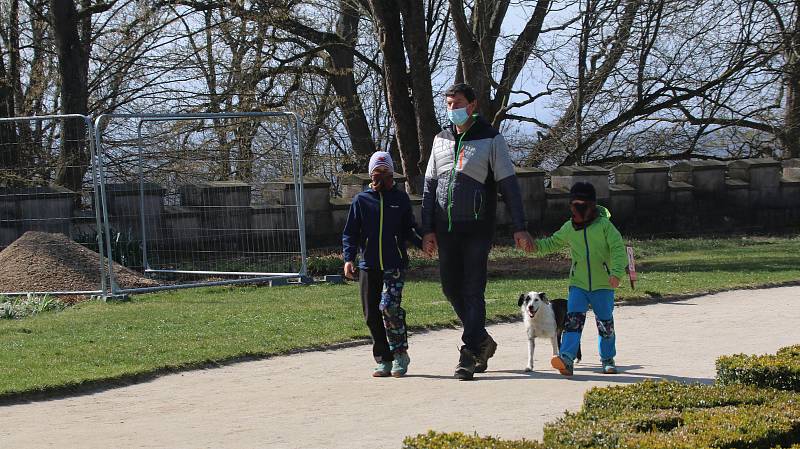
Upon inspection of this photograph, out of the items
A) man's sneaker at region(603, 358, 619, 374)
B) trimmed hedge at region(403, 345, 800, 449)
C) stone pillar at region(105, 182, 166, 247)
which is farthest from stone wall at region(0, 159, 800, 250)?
trimmed hedge at region(403, 345, 800, 449)

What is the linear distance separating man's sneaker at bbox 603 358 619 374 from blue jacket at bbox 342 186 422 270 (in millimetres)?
1746

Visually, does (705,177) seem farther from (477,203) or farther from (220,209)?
(477,203)

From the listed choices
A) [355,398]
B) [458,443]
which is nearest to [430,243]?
[355,398]

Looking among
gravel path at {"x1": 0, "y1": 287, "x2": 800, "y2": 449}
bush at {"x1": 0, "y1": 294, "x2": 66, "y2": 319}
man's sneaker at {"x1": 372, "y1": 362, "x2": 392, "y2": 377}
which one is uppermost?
bush at {"x1": 0, "y1": 294, "x2": 66, "y2": 319}

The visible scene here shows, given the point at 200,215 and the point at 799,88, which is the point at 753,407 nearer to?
the point at 200,215

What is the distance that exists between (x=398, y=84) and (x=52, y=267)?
31.6 feet

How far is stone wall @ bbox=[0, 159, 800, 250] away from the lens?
16.6 m

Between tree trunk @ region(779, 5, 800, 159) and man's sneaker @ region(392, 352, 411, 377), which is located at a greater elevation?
tree trunk @ region(779, 5, 800, 159)

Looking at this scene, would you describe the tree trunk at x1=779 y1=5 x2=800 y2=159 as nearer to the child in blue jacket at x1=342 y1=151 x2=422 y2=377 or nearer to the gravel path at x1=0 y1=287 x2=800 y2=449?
the gravel path at x1=0 y1=287 x2=800 y2=449

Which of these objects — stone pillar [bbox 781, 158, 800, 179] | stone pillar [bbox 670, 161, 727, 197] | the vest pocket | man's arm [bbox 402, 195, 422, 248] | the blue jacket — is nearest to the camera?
the vest pocket

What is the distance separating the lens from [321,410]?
766 centimetres

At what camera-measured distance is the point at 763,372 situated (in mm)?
7066

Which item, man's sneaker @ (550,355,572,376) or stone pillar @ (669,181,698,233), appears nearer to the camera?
man's sneaker @ (550,355,572,376)

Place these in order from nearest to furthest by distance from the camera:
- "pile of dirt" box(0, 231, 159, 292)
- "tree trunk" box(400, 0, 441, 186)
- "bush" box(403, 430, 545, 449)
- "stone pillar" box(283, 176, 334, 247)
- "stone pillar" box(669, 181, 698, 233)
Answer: "bush" box(403, 430, 545, 449) < "pile of dirt" box(0, 231, 159, 292) < "stone pillar" box(283, 176, 334, 247) < "tree trunk" box(400, 0, 441, 186) < "stone pillar" box(669, 181, 698, 233)
